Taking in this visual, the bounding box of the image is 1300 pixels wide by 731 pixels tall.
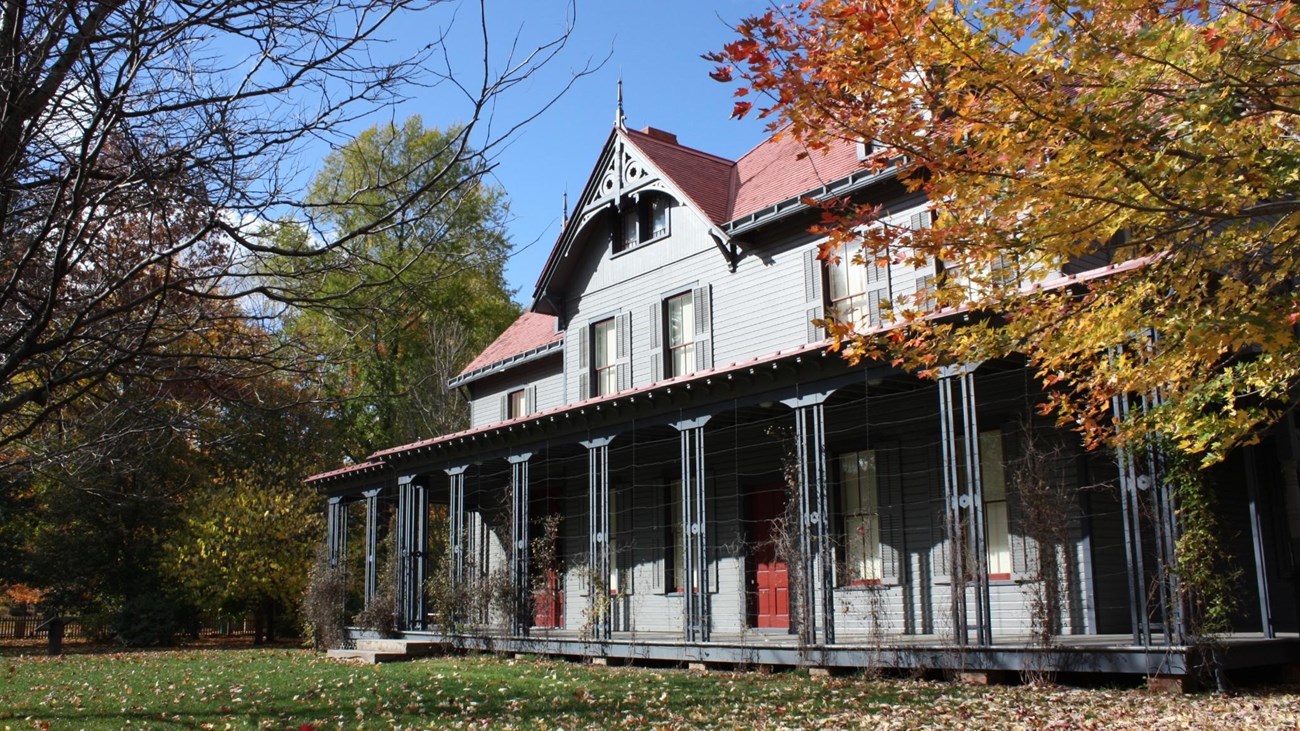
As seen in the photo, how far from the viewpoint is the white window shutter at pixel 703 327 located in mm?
19641

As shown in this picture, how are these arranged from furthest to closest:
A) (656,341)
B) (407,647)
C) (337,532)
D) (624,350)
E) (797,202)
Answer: (337,532), (624,350), (656,341), (407,647), (797,202)

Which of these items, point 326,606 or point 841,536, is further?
point 326,606

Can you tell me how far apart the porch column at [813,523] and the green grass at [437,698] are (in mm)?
738

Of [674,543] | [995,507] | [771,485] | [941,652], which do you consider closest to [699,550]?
[771,485]

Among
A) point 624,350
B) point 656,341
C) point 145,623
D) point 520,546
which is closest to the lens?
point 520,546

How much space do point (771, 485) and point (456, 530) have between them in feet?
21.8

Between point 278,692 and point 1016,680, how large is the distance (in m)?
8.84

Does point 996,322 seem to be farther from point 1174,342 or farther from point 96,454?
point 96,454

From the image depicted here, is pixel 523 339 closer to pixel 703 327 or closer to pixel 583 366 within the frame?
pixel 583 366

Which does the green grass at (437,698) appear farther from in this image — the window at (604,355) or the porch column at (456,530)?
the window at (604,355)

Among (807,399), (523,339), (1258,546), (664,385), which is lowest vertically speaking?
(1258,546)

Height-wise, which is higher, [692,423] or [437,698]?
[692,423]

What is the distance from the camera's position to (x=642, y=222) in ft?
70.5

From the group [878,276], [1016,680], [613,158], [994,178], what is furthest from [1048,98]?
[613,158]
